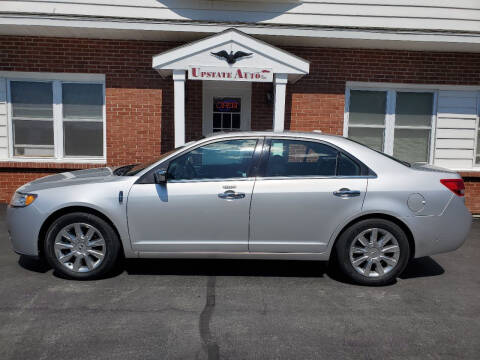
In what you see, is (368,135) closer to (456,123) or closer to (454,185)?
(456,123)

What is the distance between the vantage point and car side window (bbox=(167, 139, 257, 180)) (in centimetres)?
439

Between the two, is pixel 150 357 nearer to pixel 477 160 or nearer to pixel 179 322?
pixel 179 322

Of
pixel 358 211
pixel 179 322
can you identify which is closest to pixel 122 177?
pixel 179 322

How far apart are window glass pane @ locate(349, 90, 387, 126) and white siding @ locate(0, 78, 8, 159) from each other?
22.8 ft

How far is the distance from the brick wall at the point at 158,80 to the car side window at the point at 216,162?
403 cm

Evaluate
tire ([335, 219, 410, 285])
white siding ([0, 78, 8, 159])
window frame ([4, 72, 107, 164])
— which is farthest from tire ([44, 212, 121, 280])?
white siding ([0, 78, 8, 159])

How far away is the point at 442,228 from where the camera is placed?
4352mm

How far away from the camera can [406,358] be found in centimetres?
302

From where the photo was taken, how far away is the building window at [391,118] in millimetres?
8578

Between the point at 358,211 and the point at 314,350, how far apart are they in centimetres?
165

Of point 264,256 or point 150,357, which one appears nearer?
point 150,357

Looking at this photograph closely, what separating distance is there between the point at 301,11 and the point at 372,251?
519cm

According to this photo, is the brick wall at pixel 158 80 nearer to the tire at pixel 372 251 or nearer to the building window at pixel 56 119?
the building window at pixel 56 119

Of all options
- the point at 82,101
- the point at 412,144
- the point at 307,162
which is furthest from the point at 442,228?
the point at 82,101
